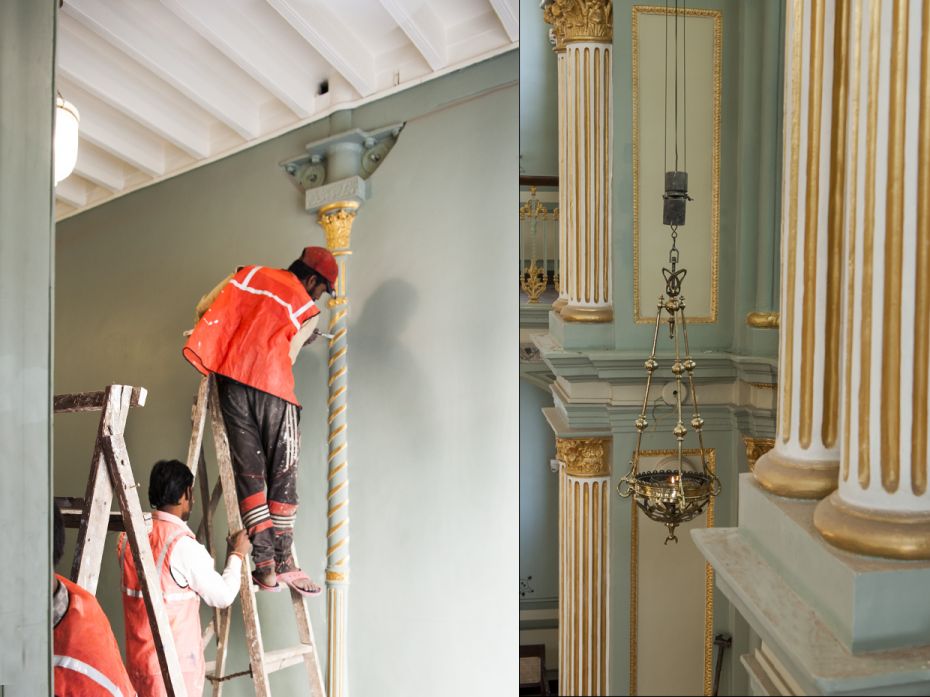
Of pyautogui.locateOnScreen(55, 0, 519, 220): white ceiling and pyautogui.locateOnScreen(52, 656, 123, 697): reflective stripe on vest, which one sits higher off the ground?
pyautogui.locateOnScreen(55, 0, 519, 220): white ceiling

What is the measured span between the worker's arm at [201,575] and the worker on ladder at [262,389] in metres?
0.10

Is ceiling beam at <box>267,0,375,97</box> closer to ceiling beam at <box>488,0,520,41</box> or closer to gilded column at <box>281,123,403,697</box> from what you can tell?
gilded column at <box>281,123,403,697</box>

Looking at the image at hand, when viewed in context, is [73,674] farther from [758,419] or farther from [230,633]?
[758,419]

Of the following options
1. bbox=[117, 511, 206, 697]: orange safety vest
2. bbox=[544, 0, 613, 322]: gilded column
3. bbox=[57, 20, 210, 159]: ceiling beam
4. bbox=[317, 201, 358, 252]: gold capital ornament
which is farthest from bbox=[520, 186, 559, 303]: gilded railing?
bbox=[117, 511, 206, 697]: orange safety vest

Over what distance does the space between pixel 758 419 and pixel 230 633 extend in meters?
2.31

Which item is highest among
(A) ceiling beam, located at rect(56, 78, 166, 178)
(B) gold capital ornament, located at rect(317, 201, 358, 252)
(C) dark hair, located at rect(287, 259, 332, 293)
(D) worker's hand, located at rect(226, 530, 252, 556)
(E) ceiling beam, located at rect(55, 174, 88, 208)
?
(A) ceiling beam, located at rect(56, 78, 166, 178)

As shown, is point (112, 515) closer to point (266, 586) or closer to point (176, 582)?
point (176, 582)

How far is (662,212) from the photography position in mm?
3752

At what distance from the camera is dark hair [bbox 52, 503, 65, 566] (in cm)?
243

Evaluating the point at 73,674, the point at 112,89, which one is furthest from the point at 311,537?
the point at 112,89

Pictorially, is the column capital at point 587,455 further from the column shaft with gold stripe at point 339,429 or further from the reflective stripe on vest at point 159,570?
the reflective stripe on vest at point 159,570

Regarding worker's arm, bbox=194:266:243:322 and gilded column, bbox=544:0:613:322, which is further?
gilded column, bbox=544:0:613:322

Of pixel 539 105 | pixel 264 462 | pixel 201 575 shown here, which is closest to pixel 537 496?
pixel 539 105

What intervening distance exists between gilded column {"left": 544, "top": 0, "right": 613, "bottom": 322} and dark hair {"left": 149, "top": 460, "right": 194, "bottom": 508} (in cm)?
211
